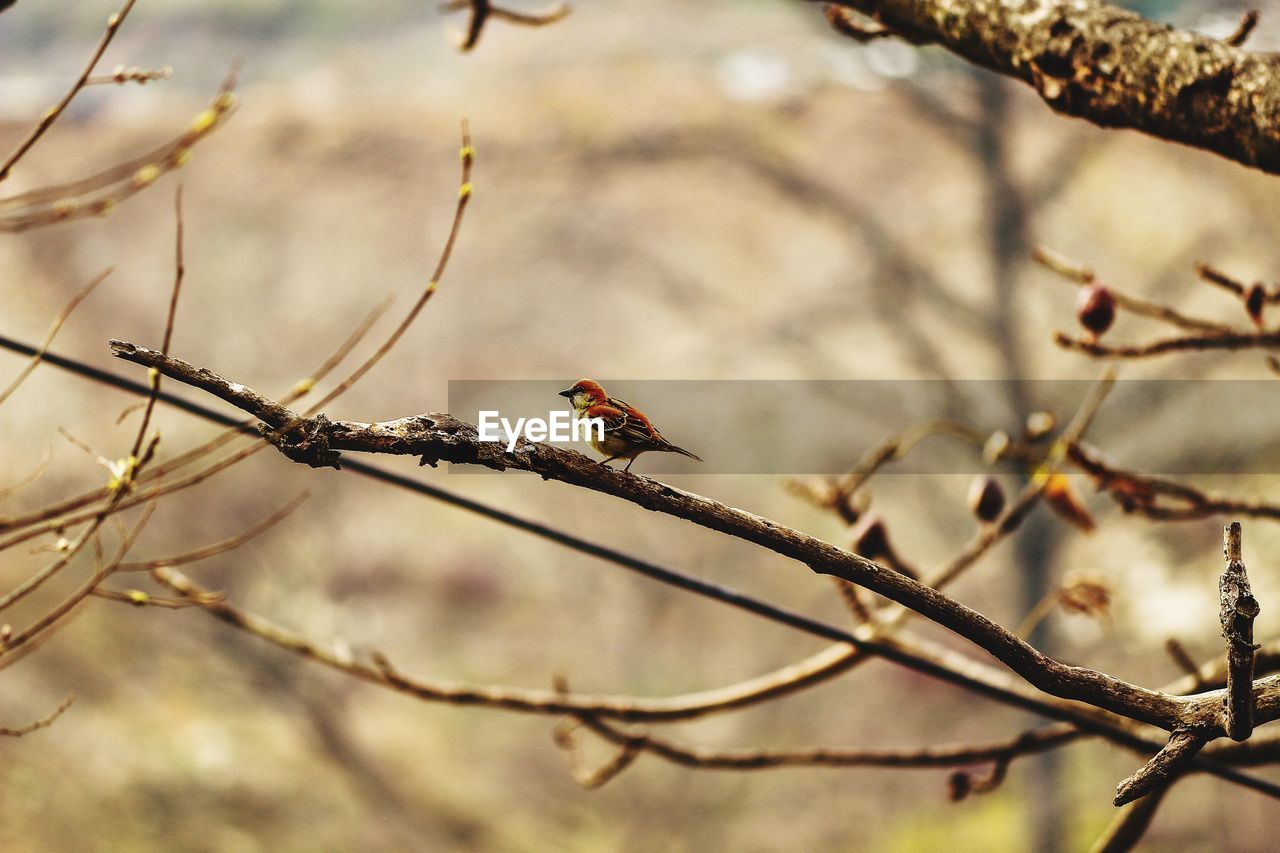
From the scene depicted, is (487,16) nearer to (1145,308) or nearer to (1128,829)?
(1145,308)

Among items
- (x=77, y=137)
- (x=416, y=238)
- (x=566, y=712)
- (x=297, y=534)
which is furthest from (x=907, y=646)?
(x=77, y=137)

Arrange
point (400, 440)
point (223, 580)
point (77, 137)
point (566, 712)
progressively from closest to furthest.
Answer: point (400, 440) < point (566, 712) < point (223, 580) < point (77, 137)

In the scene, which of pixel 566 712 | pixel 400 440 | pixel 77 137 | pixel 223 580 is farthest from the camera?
pixel 77 137

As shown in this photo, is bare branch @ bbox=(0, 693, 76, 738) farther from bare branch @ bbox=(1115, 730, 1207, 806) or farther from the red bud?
the red bud

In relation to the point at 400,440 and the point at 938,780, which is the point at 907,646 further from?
the point at 938,780

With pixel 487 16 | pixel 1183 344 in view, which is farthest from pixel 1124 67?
pixel 487 16

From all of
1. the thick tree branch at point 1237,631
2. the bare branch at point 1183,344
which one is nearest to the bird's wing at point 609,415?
the thick tree branch at point 1237,631

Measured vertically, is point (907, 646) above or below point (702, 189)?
above
